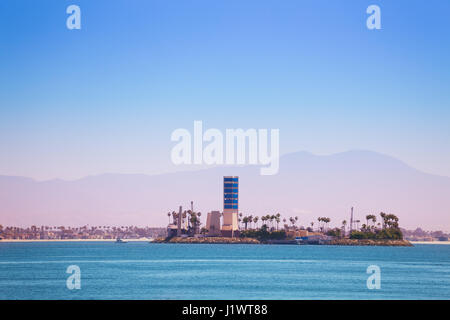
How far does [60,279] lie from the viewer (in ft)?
236

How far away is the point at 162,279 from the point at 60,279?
38.0 feet

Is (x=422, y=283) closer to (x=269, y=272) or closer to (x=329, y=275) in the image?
(x=329, y=275)

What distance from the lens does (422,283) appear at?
222 ft

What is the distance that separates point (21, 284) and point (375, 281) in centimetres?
3667
